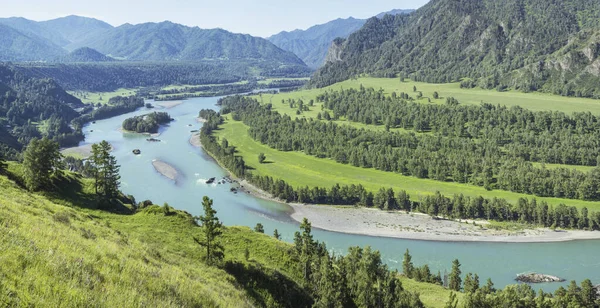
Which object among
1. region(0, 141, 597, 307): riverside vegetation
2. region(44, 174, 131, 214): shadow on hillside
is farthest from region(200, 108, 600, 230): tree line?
region(44, 174, 131, 214): shadow on hillside

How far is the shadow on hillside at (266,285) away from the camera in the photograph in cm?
3603

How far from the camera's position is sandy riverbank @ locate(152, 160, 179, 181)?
14150 centimetres

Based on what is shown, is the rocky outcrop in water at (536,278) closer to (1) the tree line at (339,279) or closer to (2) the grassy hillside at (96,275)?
(1) the tree line at (339,279)

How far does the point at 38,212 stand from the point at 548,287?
8776cm

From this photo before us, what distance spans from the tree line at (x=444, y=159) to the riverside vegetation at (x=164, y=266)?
65.9m

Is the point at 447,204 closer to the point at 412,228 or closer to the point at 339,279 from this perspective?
the point at 412,228

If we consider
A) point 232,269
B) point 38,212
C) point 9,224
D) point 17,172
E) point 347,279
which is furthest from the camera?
point 17,172

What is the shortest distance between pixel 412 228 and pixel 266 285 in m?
72.5

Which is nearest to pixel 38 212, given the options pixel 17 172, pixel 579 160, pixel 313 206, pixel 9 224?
pixel 9 224

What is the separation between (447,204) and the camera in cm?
11088

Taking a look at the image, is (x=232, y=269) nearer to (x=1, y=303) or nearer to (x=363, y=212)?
(x=1, y=303)

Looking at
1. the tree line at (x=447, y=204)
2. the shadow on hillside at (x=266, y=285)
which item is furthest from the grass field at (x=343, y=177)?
the shadow on hillside at (x=266, y=285)

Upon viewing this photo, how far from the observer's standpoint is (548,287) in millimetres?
76000

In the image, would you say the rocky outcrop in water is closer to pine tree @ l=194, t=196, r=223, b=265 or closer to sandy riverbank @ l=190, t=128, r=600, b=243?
sandy riverbank @ l=190, t=128, r=600, b=243
